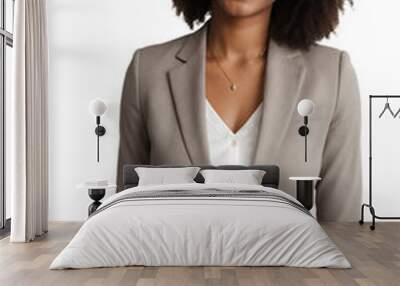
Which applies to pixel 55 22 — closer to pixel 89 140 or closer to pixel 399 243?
pixel 89 140

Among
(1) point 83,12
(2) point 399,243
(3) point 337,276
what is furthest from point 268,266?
(1) point 83,12

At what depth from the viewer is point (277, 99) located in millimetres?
6941

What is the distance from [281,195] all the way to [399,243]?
4.37 feet

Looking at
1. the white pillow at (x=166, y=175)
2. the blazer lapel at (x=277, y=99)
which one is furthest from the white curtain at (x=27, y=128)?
the blazer lapel at (x=277, y=99)

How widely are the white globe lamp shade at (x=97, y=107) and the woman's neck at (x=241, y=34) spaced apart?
138 cm

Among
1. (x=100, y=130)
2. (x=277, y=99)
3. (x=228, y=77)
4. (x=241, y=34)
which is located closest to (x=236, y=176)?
(x=277, y=99)

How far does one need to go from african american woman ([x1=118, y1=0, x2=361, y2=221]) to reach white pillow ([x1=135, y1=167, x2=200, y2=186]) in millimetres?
311

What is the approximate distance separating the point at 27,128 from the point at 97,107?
1126mm

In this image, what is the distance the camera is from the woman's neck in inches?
275

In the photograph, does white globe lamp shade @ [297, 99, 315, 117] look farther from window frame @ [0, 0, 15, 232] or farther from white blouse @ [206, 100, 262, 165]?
window frame @ [0, 0, 15, 232]

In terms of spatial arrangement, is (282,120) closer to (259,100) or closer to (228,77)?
(259,100)

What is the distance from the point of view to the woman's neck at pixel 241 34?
6.99 metres

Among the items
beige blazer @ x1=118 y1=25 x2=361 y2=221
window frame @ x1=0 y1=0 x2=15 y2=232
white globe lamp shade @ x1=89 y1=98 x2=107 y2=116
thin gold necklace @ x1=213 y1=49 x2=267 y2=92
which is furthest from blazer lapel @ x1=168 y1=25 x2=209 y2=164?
window frame @ x1=0 y1=0 x2=15 y2=232

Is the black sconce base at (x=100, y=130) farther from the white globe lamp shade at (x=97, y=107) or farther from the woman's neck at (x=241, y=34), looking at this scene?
the woman's neck at (x=241, y=34)
